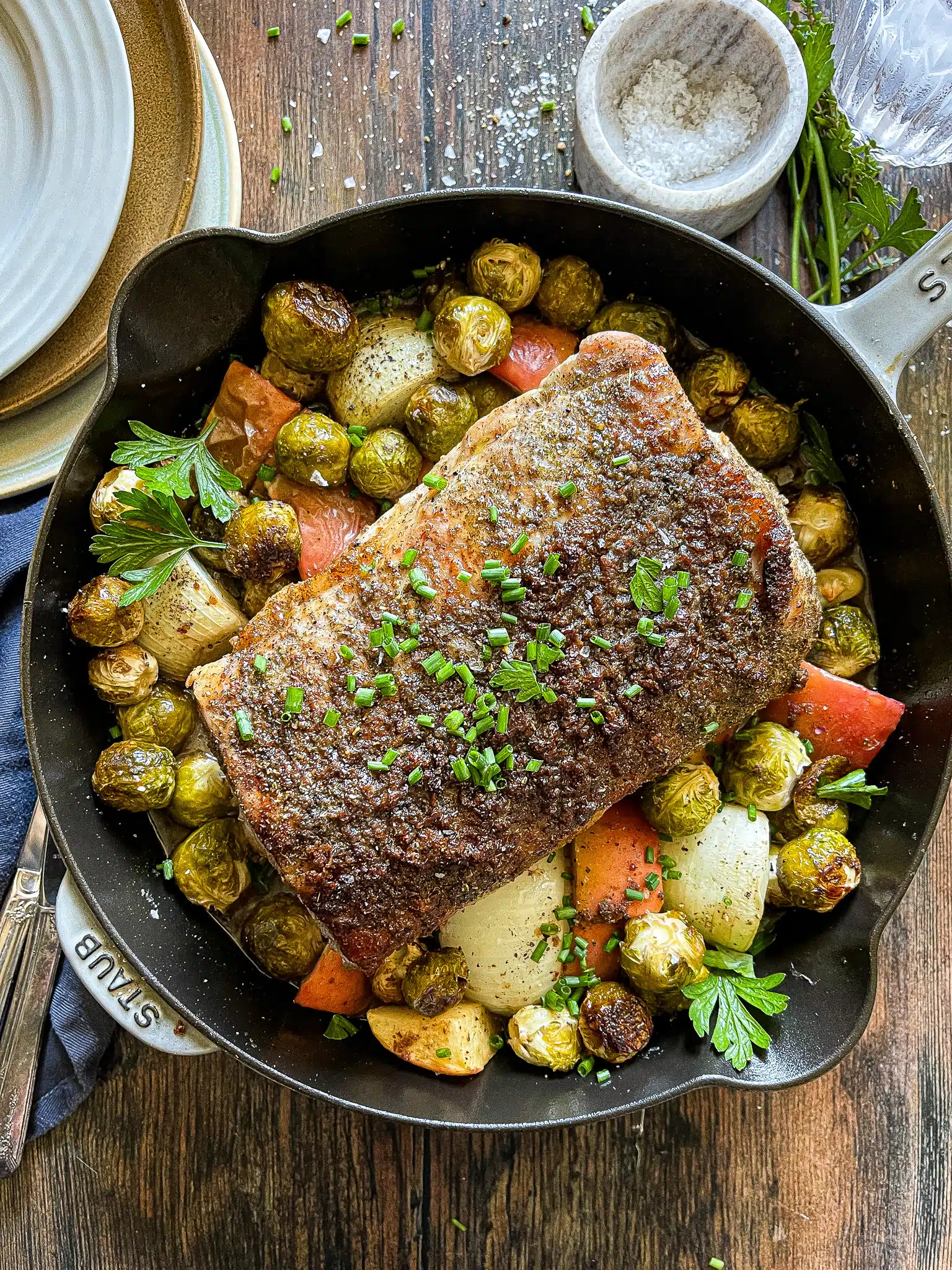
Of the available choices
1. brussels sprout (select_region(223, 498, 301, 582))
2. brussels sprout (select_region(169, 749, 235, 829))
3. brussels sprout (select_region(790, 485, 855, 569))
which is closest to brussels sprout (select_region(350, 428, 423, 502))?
brussels sprout (select_region(223, 498, 301, 582))

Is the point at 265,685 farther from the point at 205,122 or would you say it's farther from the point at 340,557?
the point at 205,122

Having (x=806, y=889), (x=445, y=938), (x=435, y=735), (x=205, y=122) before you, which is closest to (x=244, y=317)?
(x=205, y=122)

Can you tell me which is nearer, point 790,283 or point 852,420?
point 852,420

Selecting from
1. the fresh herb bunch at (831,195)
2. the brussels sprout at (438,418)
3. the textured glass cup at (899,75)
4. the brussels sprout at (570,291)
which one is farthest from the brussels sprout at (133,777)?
the textured glass cup at (899,75)

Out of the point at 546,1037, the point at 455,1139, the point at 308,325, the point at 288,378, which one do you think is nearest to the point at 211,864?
the point at 546,1037

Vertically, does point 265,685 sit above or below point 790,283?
below

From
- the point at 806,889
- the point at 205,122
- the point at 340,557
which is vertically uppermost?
the point at 205,122

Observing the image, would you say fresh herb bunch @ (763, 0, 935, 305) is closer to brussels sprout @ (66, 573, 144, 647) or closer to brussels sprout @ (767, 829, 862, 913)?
brussels sprout @ (767, 829, 862, 913)
